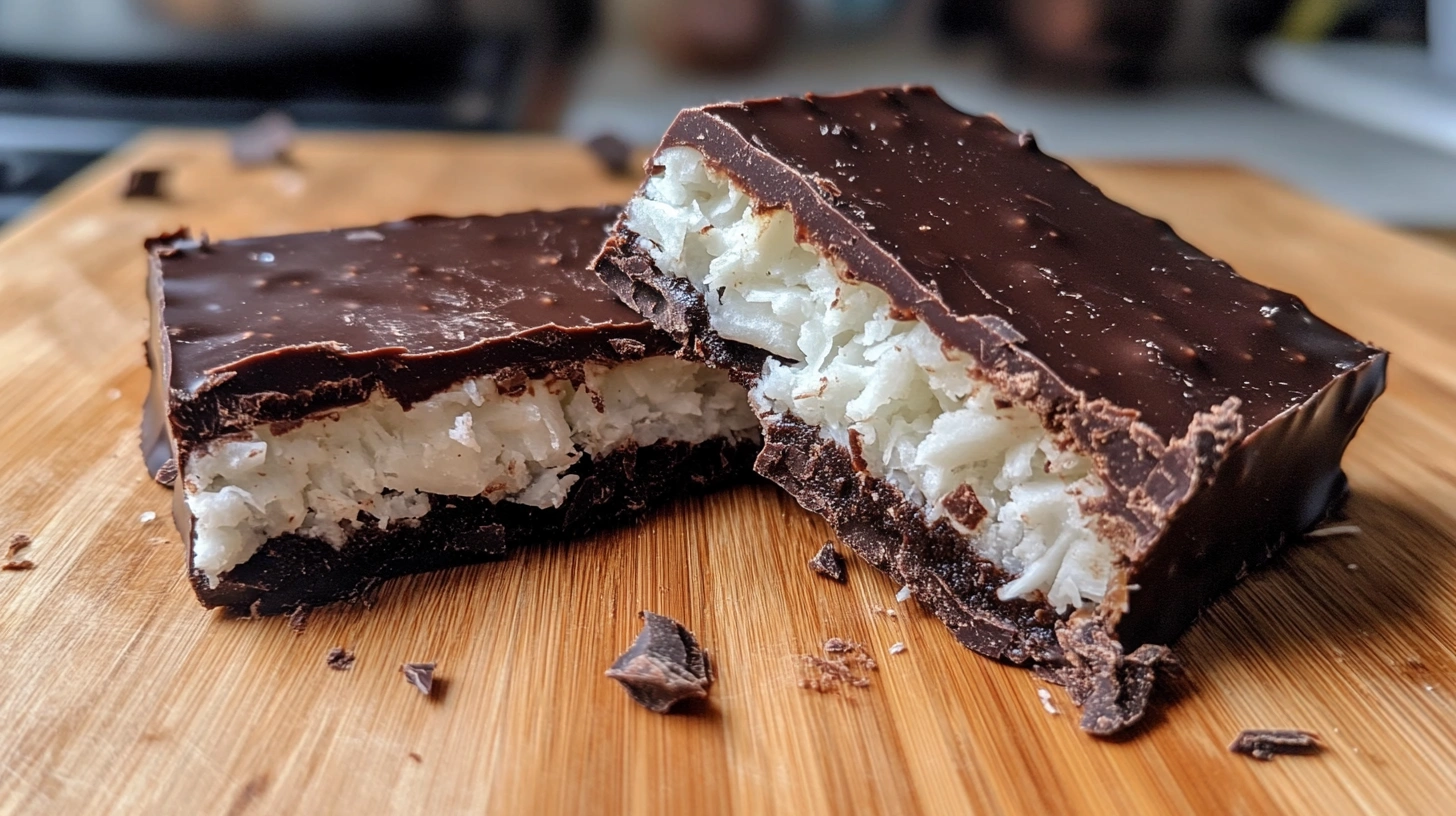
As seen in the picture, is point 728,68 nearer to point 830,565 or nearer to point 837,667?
point 830,565

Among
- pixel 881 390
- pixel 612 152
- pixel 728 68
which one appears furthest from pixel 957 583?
pixel 728 68

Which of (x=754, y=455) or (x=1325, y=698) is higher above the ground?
(x=1325, y=698)

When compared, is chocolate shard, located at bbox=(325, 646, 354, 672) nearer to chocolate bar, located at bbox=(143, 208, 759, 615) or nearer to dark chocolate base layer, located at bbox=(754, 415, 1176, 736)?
chocolate bar, located at bbox=(143, 208, 759, 615)

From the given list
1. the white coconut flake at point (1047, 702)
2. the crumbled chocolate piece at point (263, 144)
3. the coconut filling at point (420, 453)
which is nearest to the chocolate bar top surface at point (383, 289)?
the coconut filling at point (420, 453)

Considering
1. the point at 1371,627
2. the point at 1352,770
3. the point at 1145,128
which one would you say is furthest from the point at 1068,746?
the point at 1145,128

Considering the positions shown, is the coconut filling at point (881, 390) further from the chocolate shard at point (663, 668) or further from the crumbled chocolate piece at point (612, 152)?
the crumbled chocolate piece at point (612, 152)

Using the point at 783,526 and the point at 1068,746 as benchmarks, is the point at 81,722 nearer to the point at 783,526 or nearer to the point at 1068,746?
the point at 783,526
